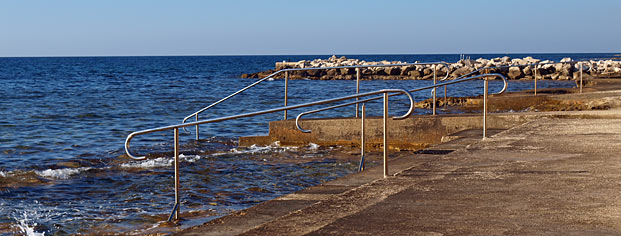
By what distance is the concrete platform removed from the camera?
4.21 metres

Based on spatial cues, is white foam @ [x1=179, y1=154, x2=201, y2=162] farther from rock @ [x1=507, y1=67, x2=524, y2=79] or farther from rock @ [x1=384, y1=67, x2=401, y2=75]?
rock @ [x1=384, y1=67, x2=401, y2=75]

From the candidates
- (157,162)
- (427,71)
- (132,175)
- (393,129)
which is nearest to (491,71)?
(427,71)

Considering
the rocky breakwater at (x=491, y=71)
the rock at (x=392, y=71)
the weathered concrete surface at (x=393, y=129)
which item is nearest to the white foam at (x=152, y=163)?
the weathered concrete surface at (x=393, y=129)

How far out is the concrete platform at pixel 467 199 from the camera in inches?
166

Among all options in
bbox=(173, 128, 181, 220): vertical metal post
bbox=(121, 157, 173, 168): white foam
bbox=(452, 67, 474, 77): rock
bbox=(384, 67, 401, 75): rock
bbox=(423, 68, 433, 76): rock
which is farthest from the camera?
bbox=(384, 67, 401, 75): rock

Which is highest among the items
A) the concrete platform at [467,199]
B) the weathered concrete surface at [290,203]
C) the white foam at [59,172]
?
the concrete platform at [467,199]

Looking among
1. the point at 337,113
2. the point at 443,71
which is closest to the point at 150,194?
the point at 337,113

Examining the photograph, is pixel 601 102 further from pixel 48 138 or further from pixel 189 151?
pixel 48 138

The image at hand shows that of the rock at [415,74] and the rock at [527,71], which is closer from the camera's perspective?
the rock at [527,71]

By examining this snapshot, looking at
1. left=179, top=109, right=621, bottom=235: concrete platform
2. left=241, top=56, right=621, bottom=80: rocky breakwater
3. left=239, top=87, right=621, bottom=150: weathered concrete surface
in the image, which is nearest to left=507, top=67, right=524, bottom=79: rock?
left=241, top=56, right=621, bottom=80: rocky breakwater

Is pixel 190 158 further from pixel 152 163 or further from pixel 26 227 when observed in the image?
pixel 26 227

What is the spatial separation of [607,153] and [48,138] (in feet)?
34.8

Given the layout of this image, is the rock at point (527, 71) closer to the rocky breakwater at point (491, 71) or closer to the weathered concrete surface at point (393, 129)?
the rocky breakwater at point (491, 71)

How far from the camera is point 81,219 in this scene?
662 centimetres
